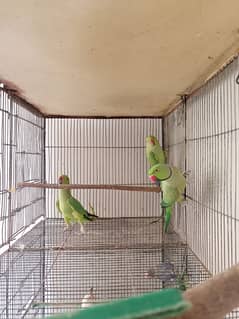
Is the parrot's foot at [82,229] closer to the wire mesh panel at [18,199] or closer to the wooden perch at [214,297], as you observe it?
the wire mesh panel at [18,199]

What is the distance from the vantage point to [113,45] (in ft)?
2.42

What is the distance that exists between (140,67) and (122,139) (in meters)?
1.10

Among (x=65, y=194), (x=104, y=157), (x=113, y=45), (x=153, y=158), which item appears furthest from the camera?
(x=104, y=157)

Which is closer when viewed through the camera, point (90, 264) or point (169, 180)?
point (169, 180)

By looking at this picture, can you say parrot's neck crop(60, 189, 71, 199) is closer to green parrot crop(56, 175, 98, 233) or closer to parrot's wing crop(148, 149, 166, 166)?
green parrot crop(56, 175, 98, 233)

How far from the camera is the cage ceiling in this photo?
560 mm

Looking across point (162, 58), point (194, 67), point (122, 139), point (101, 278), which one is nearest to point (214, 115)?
point (194, 67)

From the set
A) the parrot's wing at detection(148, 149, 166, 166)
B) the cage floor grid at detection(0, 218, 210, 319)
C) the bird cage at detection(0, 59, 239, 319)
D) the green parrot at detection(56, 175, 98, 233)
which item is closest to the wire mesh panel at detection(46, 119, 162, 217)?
the bird cage at detection(0, 59, 239, 319)

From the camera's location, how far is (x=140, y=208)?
79.4 inches

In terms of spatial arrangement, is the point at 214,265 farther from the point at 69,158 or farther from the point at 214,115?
the point at 69,158

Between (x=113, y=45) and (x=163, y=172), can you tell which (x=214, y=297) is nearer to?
(x=113, y=45)

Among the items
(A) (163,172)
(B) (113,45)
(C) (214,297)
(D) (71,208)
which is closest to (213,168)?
(A) (163,172)

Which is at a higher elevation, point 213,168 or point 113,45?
point 113,45

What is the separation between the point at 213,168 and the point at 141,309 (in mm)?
975
